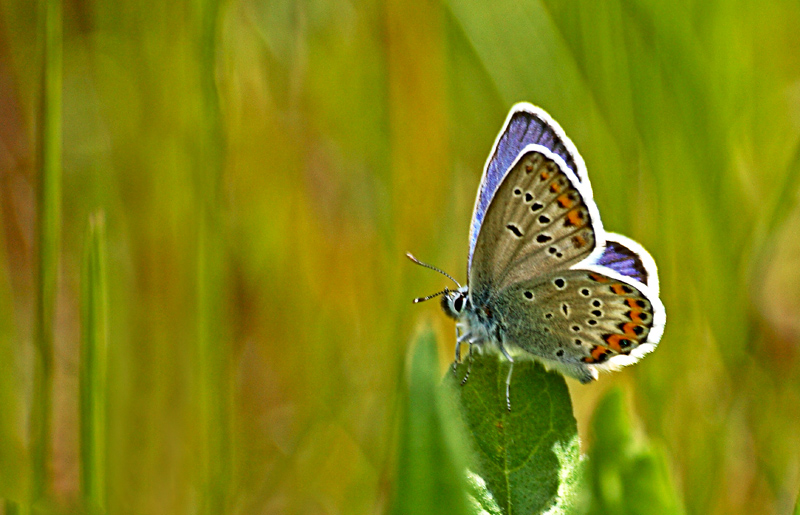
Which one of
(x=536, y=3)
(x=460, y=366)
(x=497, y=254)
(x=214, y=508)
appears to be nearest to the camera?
(x=460, y=366)

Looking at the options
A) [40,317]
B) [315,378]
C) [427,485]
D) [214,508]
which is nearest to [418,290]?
[315,378]

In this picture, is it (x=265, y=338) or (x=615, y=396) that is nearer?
(x=615, y=396)

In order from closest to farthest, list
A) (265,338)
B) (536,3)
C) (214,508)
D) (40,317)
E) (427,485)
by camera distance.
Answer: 1. (427,485)
2. (40,317)
3. (214,508)
4. (536,3)
5. (265,338)

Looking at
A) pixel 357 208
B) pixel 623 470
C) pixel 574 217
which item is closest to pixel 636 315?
pixel 574 217

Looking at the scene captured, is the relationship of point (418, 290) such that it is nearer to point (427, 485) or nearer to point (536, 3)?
point (536, 3)

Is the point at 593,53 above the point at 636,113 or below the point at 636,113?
above

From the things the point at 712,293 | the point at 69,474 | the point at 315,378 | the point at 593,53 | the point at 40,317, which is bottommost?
the point at 69,474

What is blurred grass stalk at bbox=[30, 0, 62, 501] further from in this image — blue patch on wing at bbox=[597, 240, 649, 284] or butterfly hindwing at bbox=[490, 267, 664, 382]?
blue patch on wing at bbox=[597, 240, 649, 284]

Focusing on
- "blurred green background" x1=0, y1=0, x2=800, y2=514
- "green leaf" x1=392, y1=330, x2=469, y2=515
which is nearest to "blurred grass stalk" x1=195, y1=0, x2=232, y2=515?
"blurred green background" x1=0, y1=0, x2=800, y2=514

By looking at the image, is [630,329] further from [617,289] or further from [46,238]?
[46,238]
